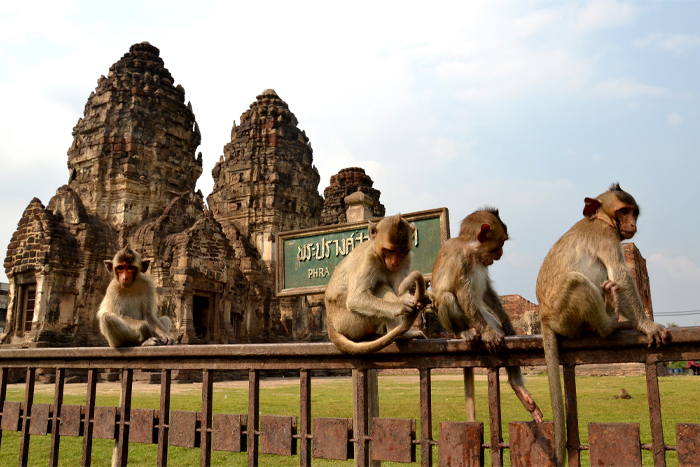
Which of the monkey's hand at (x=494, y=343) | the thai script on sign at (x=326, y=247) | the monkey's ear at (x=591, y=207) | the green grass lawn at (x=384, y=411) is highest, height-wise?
the thai script on sign at (x=326, y=247)

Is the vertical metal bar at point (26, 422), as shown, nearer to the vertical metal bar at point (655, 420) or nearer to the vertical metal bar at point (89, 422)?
the vertical metal bar at point (89, 422)

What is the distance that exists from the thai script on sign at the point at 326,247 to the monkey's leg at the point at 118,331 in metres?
1.62

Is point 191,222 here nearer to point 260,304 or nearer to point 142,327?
point 260,304

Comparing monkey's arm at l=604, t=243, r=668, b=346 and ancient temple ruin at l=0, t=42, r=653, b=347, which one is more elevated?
ancient temple ruin at l=0, t=42, r=653, b=347

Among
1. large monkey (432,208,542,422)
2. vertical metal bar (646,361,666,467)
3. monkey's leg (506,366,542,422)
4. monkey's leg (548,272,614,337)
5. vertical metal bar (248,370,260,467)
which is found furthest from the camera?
large monkey (432,208,542,422)

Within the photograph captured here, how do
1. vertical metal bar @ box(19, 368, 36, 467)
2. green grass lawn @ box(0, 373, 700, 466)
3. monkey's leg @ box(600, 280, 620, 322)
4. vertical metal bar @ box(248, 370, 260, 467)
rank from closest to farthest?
monkey's leg @ box(600, 280, 620, 322) < vertical metal bar @ box(248, 370, 260, 467) < vertical metal bar @ box(19, 368, 36, 467) < green grass lawn @ box(0, 373, 700, 466)

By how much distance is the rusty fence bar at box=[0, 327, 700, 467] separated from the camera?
6.75 feet

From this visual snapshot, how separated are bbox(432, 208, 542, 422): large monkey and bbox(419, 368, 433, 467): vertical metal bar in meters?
0.44

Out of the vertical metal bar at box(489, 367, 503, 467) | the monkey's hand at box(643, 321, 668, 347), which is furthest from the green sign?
the monkey's hand at box(643, 321, 668, 347)

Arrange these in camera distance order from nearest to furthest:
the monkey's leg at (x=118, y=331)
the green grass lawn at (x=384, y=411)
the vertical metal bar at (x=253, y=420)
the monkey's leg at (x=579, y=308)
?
the monkey's leg at (x=579, y=308) < the vertical metal bar at (x=253, y=420) < the monkey's leg at (x=118, y=331) < the green grass lawn at (x=384, y=411)

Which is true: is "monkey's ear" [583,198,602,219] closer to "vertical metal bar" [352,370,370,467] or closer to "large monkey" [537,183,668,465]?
"large monkey" [537,183,668,465]

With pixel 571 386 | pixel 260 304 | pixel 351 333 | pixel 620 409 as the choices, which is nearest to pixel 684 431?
pixel 571 386

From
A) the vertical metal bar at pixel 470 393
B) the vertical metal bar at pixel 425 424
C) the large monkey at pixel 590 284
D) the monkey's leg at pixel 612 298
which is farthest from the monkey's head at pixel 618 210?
the vertical metal bar at pixel 425 424

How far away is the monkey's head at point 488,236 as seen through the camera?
331 centimetres
